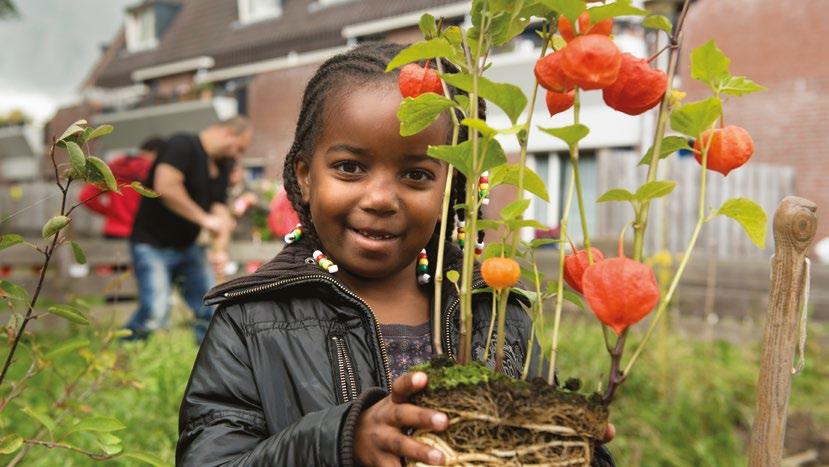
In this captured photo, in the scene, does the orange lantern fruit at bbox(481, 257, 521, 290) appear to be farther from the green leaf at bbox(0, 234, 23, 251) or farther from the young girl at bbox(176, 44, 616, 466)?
the green leaf at bbox(0, 234, 23, 251)

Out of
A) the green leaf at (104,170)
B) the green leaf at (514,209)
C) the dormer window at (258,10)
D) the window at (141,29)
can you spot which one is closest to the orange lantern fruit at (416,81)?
the green leaf at (514,209)

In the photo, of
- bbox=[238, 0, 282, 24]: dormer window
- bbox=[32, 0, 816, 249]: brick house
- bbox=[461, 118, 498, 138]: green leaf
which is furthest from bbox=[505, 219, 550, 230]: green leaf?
bbox=[238, 0, 282, 24]: dormer window

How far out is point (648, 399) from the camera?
4242mm

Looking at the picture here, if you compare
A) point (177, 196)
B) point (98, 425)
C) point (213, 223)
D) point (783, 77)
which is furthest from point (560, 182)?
point (98, 425)

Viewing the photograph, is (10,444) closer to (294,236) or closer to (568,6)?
(294,236)

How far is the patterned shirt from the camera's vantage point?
5.14ft

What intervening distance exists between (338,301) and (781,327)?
2.50 ft

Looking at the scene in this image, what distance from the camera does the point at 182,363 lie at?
384 centimetres

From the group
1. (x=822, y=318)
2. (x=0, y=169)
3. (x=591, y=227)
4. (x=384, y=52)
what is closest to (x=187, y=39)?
(x=0, y=169)

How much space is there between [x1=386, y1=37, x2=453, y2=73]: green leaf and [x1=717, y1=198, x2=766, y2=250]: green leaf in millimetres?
399

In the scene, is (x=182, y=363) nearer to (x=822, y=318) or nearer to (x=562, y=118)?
(x=822, y=318)

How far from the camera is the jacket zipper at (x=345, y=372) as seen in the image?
1486mm

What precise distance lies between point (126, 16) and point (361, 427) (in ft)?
92.3

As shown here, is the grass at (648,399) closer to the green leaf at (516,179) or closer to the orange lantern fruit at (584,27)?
the green leaf at (516,179)
